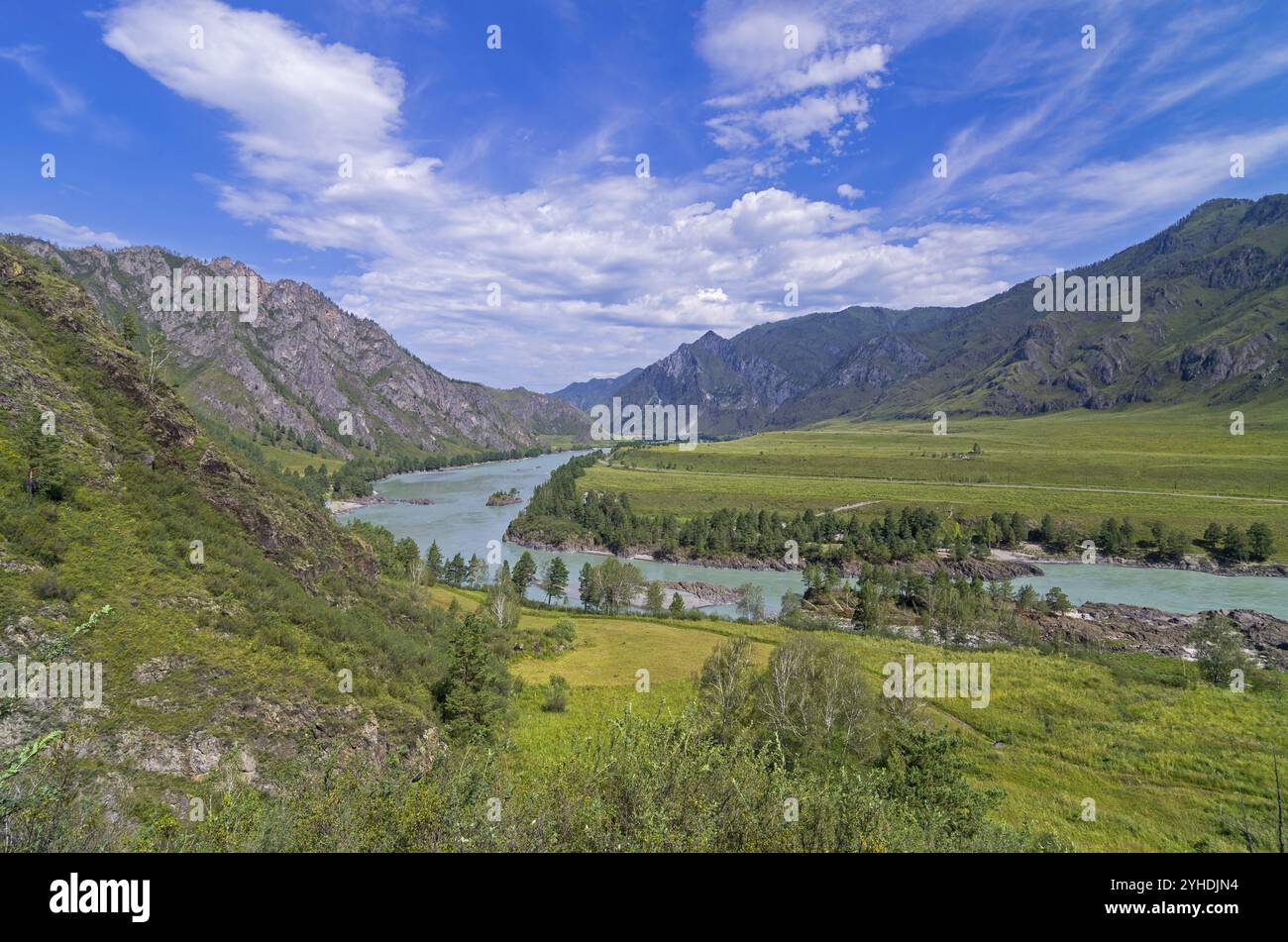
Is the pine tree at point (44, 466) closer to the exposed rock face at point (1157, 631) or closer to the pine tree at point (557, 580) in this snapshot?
the pine tree at point (557, 580)

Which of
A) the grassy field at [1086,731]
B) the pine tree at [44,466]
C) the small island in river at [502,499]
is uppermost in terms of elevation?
the pine tree at [44,466]

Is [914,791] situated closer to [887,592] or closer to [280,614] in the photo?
[280,614]

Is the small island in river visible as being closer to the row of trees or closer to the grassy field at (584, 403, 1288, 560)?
the grassy field at (584, 403, 1288, 560)

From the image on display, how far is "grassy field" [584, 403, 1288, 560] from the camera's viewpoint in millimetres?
116250

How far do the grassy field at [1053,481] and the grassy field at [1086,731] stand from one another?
254ft

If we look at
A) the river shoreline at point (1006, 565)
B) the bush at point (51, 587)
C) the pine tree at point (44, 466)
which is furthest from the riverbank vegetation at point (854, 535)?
the bush at point (51, 587)

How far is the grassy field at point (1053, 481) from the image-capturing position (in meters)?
116

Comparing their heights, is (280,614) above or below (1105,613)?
above

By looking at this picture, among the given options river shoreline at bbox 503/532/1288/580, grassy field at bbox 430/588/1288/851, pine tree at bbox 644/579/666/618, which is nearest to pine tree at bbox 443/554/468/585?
pine tree at bbox 644/579/666/618

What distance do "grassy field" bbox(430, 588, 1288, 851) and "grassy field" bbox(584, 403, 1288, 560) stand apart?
77.3 meters

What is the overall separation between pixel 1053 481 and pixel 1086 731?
135216mm
